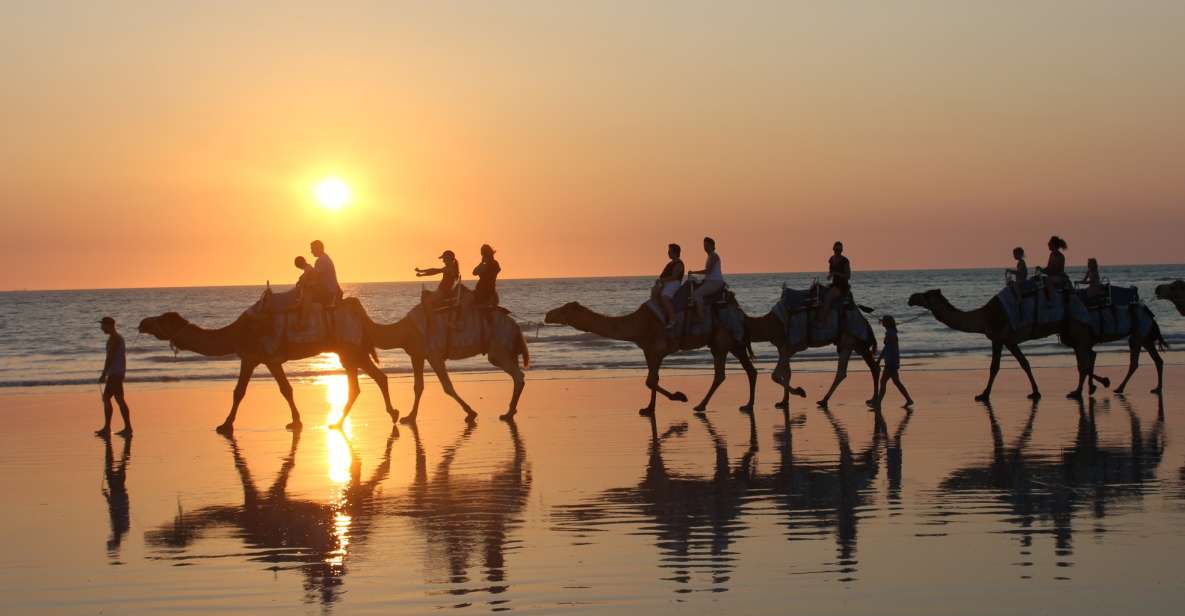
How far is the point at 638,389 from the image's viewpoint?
2673 centimetres

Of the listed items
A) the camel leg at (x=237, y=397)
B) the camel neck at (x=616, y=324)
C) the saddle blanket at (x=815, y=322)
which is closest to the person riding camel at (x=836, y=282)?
the saddle blanket at (x=815, y=322)

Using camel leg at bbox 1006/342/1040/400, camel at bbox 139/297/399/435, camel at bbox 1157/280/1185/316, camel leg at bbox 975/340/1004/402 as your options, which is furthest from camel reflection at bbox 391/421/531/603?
camel at bbox 1157/280/1185/316

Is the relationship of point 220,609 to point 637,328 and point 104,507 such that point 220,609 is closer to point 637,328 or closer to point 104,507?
point 104,507

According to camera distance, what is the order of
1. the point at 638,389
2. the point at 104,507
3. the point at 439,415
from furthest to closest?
the point at 638,389 → the point at 439,415 → the point at 104,507

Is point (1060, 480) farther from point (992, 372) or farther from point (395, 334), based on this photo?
point (395, 334)

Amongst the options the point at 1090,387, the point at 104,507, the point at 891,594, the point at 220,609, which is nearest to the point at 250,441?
the point at 104,507

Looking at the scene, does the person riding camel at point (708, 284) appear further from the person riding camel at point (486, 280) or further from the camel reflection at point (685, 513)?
the camel reflection at point (685, 513)

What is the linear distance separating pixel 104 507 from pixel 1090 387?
1569 cm

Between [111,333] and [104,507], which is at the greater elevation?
[111,333]

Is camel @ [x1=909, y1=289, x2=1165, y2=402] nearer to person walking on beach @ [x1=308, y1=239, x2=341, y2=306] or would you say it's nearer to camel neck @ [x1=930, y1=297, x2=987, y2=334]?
camel neck @ [x1=930, y1=297, x2=987, y2=334]

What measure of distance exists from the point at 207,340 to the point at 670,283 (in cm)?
650

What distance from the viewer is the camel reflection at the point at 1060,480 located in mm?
11398

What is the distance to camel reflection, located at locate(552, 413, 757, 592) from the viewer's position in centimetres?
998

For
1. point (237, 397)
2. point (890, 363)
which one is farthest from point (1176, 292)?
point (237, 397)
